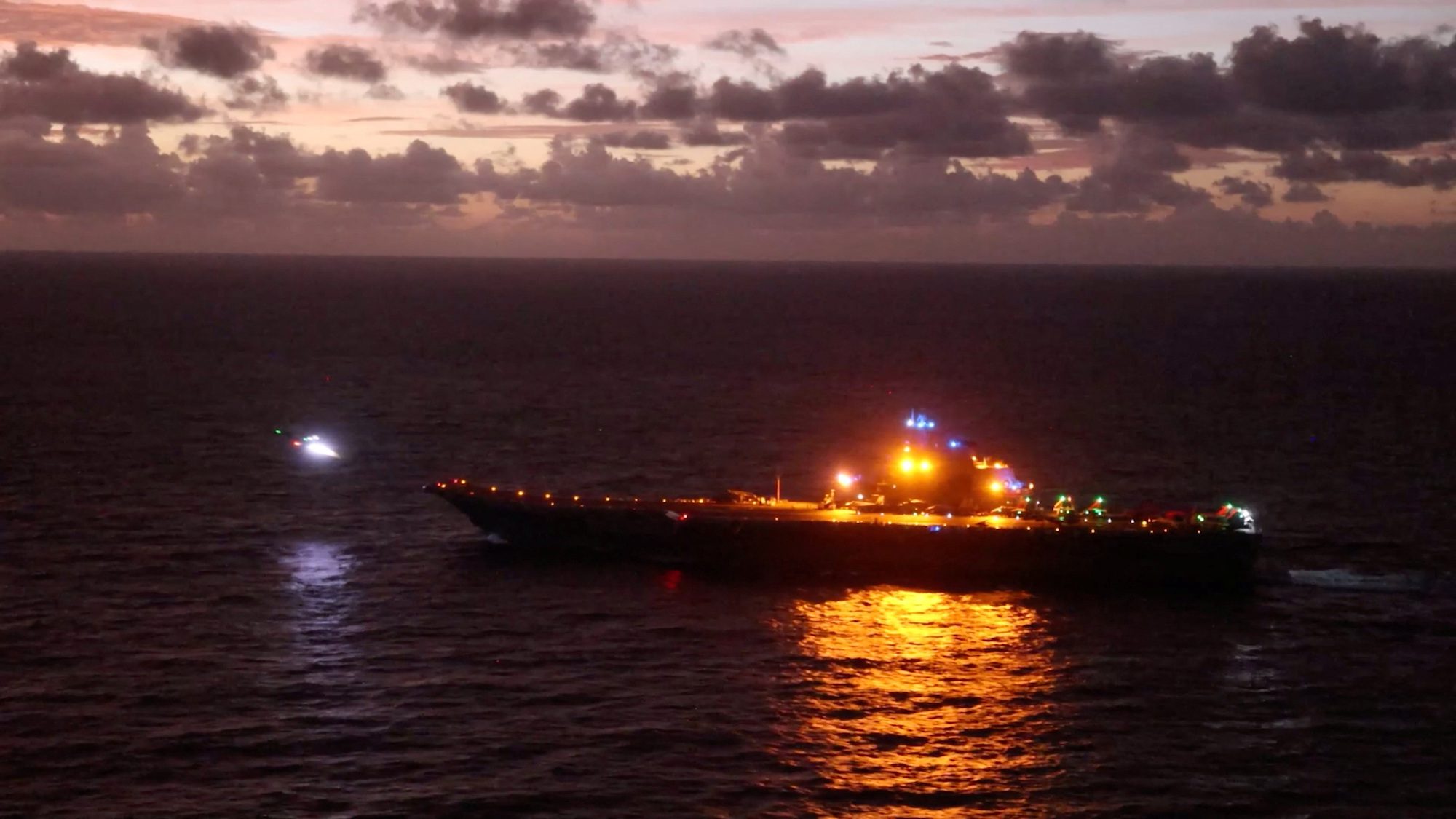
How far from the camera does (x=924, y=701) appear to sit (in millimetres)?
60688

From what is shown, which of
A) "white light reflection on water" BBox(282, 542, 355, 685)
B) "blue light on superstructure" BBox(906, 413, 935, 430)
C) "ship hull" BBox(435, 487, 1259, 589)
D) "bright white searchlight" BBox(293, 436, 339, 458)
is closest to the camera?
"white light reflection on water" BBox(282, 542, 355, 685)

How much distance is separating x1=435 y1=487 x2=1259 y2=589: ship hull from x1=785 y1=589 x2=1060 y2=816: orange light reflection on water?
4.44m

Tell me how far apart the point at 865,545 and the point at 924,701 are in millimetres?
23039

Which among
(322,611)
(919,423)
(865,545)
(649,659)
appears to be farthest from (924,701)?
(919,423)

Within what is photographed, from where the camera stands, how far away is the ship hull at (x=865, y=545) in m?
79.9

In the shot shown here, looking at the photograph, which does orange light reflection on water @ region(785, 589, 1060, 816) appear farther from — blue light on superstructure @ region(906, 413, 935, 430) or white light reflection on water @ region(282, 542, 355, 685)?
white light reflection on water @ region(282, 542, 355, 685)

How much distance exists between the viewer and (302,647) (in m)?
65.9

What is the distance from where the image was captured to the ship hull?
262ft

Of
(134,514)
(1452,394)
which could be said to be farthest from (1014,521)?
(1452,394)

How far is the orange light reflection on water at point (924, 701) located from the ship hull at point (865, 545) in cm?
444

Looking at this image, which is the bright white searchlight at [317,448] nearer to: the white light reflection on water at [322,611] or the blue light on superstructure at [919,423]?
the white light reflection on water at [322,611]

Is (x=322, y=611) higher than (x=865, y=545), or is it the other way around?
(x=865, y=545)

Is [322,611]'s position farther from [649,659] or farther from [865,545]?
[865,545]

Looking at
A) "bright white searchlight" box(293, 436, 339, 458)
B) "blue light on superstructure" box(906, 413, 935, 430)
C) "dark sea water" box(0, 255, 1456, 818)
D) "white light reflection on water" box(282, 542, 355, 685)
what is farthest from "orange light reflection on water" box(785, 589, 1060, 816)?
"bright white searchlight" box(293, 436, 339, 458)
